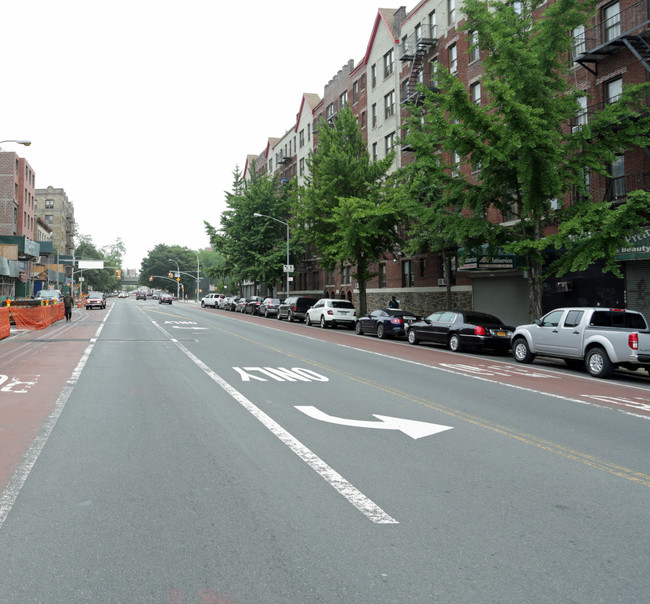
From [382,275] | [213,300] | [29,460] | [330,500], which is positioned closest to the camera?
[330,500]

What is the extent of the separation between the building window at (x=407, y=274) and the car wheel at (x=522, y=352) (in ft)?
68.6

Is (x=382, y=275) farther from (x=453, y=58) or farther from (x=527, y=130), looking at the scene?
(x=527, y=130)

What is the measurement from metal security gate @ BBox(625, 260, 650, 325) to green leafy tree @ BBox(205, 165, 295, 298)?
35.6m

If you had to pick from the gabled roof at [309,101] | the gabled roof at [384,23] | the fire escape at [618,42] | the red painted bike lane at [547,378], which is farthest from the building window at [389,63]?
the red painted bike lane at [547,378]

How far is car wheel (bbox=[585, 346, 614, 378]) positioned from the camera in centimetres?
1329

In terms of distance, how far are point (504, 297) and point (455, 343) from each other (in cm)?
1077

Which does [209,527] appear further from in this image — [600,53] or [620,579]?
[600,53]

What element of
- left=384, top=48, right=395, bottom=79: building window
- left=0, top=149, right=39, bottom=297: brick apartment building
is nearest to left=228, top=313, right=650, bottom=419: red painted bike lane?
left=384, top=48, right=395, bottom=79: building window

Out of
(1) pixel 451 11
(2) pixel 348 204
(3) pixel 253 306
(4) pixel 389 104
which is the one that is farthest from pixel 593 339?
(3) pixel 253 306

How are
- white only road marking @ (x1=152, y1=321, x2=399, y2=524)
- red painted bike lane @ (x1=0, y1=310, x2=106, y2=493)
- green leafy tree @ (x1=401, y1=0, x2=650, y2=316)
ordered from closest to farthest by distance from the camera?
1. white only road marking @ (x1=152, y1=321, x2=399, y2=524)
2. red painted bike lane @ (x1=0, y1=310, x2=106, y2=493)
3. green leafy tree @ (x1=401, y1=0, x2=650, y2=316)

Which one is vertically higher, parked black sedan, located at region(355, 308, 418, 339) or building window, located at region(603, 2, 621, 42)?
building window, located at region(603, 2, 621, 42)

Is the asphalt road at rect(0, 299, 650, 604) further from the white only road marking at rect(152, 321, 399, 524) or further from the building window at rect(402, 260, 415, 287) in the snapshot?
the building window at rect(402, 260, 415, 287)

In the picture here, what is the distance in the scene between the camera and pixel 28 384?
35.3 feet

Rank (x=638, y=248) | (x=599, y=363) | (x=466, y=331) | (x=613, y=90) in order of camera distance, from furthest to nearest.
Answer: (x=613, y=90)
(x=638, y=248)
(x=466, y=331)
(x=599, y=363)
